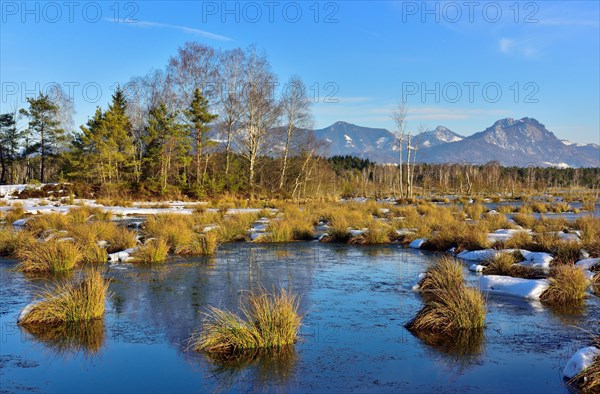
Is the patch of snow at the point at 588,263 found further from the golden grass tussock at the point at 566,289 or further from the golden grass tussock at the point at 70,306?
the golden grass tussock at the point at 70,306

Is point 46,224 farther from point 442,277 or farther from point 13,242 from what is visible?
point 442,277

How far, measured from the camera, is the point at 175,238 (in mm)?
15398

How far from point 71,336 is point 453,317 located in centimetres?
543

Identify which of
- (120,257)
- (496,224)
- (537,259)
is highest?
(496,224)

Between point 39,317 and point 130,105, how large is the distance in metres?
43.1

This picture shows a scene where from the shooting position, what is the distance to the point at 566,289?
9039 mm

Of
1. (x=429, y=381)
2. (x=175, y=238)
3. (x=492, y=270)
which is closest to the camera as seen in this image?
(x=429, y=381)

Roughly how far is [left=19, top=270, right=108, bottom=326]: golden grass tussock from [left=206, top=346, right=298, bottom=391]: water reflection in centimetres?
263

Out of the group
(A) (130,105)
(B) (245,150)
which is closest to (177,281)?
(B) (245,150)

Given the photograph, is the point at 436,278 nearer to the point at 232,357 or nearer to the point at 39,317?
the point at 232,357

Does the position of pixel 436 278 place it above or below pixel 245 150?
below

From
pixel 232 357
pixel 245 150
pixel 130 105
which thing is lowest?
pixel 232 357

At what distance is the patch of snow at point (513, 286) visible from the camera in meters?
9.39

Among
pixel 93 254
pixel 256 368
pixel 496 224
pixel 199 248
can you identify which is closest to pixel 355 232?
pixel 496 224
